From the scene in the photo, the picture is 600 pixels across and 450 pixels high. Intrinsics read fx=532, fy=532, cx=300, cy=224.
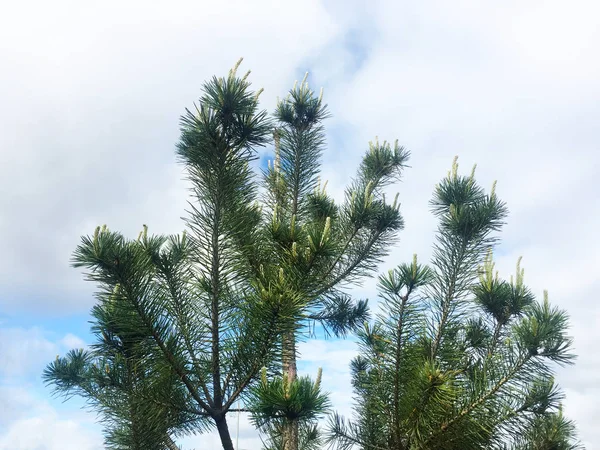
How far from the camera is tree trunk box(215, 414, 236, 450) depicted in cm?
360

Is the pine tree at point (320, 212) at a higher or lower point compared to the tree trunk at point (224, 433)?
higher

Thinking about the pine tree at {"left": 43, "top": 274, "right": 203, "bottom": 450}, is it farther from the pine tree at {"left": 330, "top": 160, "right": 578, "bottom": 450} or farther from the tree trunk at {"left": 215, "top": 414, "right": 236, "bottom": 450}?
the pine tree at {"left": 330, "top": 160, "right": 578, "bottom": 450}

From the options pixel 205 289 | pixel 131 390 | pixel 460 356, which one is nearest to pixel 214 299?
pixel 205 289

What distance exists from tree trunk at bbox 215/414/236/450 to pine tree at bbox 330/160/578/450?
Result: 130cm

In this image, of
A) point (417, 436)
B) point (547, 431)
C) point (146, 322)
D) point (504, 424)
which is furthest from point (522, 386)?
point (146, 322)

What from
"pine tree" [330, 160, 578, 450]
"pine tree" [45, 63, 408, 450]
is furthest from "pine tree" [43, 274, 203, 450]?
"pine tree" [330, 160, 578, 450]

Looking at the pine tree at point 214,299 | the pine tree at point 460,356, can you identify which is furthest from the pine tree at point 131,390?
the pine tree at point 460,356

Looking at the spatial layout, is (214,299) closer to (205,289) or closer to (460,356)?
(205,289)

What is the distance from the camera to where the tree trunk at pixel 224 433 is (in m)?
3.60

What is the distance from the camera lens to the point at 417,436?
160 inches

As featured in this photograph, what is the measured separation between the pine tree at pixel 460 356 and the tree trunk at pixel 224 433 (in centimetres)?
130

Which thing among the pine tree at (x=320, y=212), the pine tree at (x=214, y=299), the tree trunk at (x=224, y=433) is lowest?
the tree trunk at (x=224, y=433)

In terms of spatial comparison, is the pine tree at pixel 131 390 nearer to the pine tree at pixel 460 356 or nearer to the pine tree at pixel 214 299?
the pine tree at pixel 214 299

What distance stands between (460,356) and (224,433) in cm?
218
